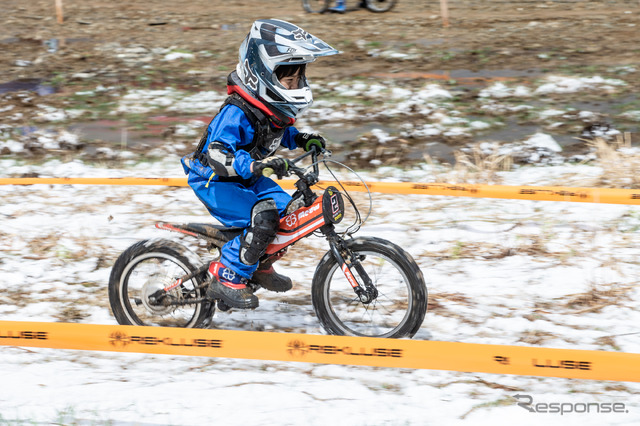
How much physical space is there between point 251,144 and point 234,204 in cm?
36

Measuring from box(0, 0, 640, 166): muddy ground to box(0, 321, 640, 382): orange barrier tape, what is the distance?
21.4ft

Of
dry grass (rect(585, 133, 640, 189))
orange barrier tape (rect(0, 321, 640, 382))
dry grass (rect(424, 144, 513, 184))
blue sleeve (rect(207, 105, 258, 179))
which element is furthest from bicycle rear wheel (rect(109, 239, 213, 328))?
dry grass (rect(585, 133, 640, 189))

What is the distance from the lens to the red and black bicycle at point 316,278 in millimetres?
4074

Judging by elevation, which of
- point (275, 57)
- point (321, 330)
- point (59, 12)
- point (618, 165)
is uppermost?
point (275, 57)

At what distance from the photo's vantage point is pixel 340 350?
329 centimetres

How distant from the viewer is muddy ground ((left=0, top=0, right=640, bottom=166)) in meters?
10.9

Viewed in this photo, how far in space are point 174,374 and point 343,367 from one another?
93cm

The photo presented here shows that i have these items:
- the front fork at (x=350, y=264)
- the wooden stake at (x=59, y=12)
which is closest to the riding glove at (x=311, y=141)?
the front fork at (x=350, y=264)

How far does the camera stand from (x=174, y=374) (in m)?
3.97

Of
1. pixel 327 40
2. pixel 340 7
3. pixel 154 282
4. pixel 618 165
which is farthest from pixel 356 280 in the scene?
Result: pixel 340 7

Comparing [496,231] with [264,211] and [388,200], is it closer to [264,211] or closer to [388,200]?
[388,200]

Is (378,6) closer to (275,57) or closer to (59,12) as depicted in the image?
(59,12)

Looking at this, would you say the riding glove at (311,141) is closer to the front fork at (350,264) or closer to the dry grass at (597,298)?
the front fork at (350,264)

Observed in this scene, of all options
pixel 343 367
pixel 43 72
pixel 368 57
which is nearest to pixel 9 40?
pixel 43 72
